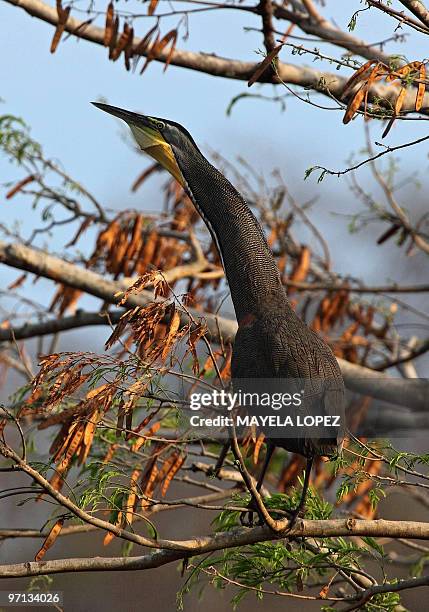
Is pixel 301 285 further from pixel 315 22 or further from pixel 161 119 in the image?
pixel 161 119

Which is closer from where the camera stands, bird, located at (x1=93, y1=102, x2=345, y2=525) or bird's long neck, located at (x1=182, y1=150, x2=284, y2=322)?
bird, located at (x1=93, y1=102, x2=345, y2=525)

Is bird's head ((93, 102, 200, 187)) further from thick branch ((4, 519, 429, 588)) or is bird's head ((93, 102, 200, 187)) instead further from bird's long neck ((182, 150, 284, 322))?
thick branch ((4, 519, 429, 588))

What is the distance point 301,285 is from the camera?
21.2 feet

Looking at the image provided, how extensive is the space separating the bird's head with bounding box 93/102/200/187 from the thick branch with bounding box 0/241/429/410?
1184 mm

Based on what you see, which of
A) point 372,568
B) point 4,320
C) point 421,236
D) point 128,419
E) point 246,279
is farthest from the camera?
point 372,568

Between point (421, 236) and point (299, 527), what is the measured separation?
4219 mm

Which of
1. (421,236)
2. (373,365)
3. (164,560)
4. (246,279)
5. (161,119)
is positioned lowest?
(164,560)

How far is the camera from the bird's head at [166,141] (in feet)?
12.7

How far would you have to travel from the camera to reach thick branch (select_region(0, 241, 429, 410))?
529 centimetres

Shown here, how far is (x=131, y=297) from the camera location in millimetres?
5223

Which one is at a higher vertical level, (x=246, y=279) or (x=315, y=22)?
(x=315, y=22)

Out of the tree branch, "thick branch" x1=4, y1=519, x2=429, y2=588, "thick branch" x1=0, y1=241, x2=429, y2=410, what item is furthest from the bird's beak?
"thick branch" x1=4, y1=519, x2=429, y2=588


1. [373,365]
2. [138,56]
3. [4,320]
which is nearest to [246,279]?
[138,56]

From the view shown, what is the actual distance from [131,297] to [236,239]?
1.62 metres
